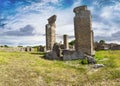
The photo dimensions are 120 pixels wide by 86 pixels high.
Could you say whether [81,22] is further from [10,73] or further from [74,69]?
[10,73]

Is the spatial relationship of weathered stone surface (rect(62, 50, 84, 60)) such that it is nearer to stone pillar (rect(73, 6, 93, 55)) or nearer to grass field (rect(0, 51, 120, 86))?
stone pillar (rect(73, 6, 93, 55))

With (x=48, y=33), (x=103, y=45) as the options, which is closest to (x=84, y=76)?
(x=48, y=33)

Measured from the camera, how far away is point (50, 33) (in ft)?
158

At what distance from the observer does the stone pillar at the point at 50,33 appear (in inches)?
1884

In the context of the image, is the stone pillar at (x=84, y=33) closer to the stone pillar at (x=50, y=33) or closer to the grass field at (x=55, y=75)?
the grass field at (x=55, y=75)

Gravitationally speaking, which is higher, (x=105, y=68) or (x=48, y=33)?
(x=48, y=33)

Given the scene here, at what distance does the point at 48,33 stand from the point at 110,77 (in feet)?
86.0

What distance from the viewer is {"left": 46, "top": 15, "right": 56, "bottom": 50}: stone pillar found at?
157 feet

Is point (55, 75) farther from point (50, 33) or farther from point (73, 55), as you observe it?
point (50, 33)

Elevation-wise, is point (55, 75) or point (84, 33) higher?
point (84, 33)

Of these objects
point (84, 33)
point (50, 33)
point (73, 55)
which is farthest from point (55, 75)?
point (50, 33)

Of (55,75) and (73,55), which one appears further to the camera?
(73,55)

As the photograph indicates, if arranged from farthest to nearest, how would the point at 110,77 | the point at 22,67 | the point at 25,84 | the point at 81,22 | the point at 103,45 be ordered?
1. the point at 103,45
2. the point at 81,22
3. the point at 22,67
4. the point at 110,77
5. the point at 25,84

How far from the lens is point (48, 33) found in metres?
48.2
